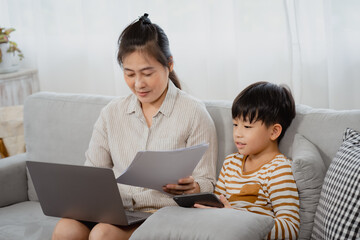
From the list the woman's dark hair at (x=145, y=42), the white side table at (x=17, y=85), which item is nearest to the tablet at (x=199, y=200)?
the woman's dark hair at (x=145, y=42)

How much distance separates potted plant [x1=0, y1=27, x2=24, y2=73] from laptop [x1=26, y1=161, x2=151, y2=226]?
157 cm

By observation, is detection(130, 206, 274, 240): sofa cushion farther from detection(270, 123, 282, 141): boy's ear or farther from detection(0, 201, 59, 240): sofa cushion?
detection(0, 201, 59, 240): sofa cushion

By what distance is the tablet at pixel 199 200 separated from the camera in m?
1.49

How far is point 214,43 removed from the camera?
2.60 metres

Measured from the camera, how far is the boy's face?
1.71 metres

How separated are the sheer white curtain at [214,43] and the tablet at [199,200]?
3.38 feet

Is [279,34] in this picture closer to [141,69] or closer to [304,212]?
[141,69]

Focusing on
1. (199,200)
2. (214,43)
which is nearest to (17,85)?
(214,43)

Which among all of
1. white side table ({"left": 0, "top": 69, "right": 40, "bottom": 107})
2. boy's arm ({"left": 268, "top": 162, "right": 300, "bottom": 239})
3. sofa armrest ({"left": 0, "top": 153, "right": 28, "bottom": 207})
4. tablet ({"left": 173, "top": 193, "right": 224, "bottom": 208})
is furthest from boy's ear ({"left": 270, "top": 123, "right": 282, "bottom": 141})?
white side table ({"left": 0, "top": 69, "right": 40, "bottom": 107})

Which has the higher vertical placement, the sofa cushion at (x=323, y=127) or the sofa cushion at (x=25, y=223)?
the sofa cushion at (x=323, y=127)

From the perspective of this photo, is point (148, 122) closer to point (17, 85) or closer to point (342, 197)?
point (342, 197)

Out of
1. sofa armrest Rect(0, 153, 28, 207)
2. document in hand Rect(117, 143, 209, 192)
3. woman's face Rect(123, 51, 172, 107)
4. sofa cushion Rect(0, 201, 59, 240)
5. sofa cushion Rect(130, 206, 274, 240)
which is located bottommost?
sofa cushion Rect(0, 201, 59, 240)

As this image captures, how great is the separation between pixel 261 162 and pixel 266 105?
200 mm

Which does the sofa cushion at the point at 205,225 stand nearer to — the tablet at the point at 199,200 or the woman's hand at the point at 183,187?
the tablet at the point at 199,200
